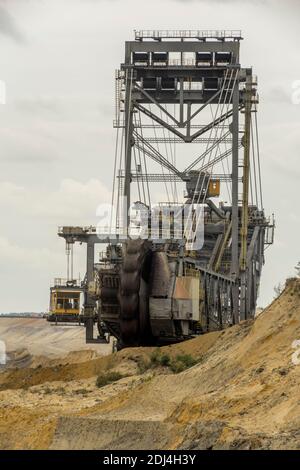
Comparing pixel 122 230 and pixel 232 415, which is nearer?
pixel 232 415

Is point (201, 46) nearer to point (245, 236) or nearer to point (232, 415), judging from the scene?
point (245, 236)

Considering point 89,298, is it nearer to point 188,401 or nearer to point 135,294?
point 135,294

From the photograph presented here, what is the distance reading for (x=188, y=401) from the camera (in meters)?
35.7

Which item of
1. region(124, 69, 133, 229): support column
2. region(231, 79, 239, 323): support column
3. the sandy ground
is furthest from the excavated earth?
the sandy ground

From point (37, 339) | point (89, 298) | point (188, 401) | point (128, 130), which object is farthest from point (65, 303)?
point (37, 339)

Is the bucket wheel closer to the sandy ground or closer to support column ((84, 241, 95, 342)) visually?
support column ((84, 241, 95, 342))

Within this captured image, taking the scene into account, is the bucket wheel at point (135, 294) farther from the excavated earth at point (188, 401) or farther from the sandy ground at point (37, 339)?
the sandy ground at point (37, 339)

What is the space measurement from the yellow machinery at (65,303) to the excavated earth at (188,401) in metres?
15.9

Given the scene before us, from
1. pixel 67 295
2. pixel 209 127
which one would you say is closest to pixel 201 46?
pixel 209 127

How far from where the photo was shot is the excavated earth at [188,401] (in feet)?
99.1

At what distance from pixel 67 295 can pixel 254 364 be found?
113 ft

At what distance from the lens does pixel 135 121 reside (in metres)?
78.8

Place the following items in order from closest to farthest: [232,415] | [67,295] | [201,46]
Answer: [232,415] → [67,295] → [201,46]
